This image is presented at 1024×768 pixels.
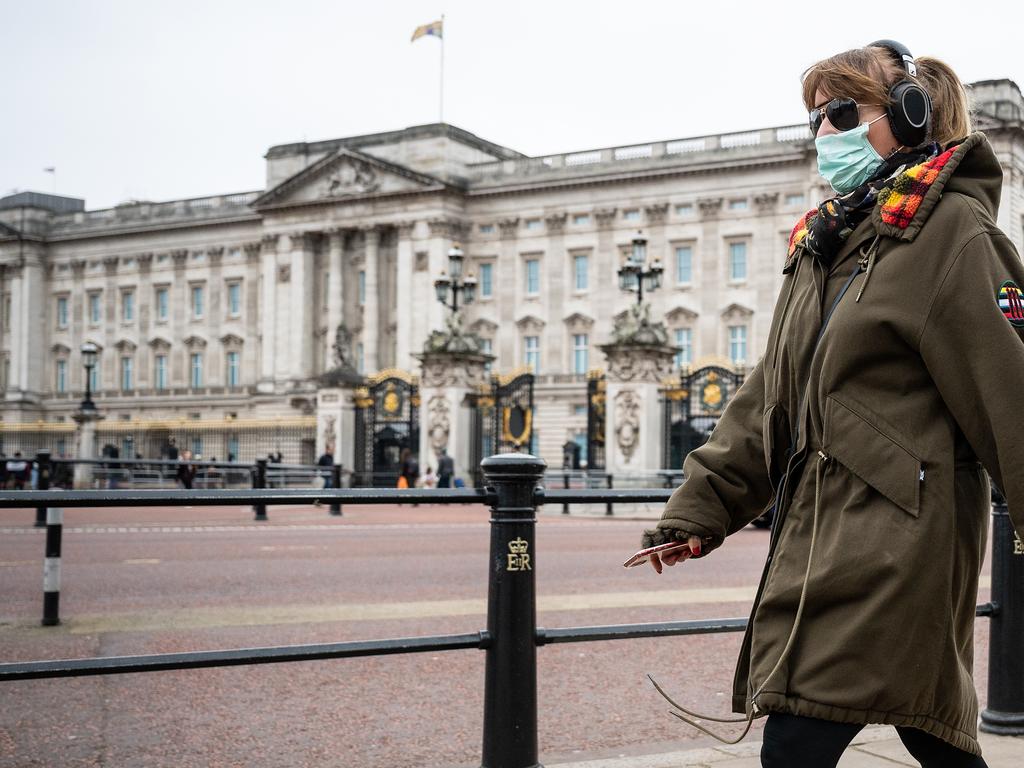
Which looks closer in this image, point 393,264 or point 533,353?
point 533,353

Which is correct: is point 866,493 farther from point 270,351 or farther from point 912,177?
point 270,351

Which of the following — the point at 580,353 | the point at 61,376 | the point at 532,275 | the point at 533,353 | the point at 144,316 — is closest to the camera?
the point at 580,353

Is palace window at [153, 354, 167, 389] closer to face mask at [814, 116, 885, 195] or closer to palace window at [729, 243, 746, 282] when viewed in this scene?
palace window at [729, 243, 746, 282]

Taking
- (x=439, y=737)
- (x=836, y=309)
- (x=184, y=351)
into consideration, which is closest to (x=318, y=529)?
(x=439, y=737)

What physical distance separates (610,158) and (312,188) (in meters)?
17.1

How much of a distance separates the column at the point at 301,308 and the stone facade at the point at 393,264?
11 cm

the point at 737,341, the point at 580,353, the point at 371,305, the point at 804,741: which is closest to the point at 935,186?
the point at 804,741

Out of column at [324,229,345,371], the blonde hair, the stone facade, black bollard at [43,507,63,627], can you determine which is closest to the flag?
the stone facade

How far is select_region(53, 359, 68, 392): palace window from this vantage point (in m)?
82.9

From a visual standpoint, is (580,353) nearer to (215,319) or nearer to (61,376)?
(215,319)

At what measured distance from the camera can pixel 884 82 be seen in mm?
2930

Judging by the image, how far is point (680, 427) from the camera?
29.6 meters

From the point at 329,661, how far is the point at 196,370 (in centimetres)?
7276

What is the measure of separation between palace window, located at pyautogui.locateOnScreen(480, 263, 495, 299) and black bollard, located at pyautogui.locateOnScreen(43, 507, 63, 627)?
59209mm
